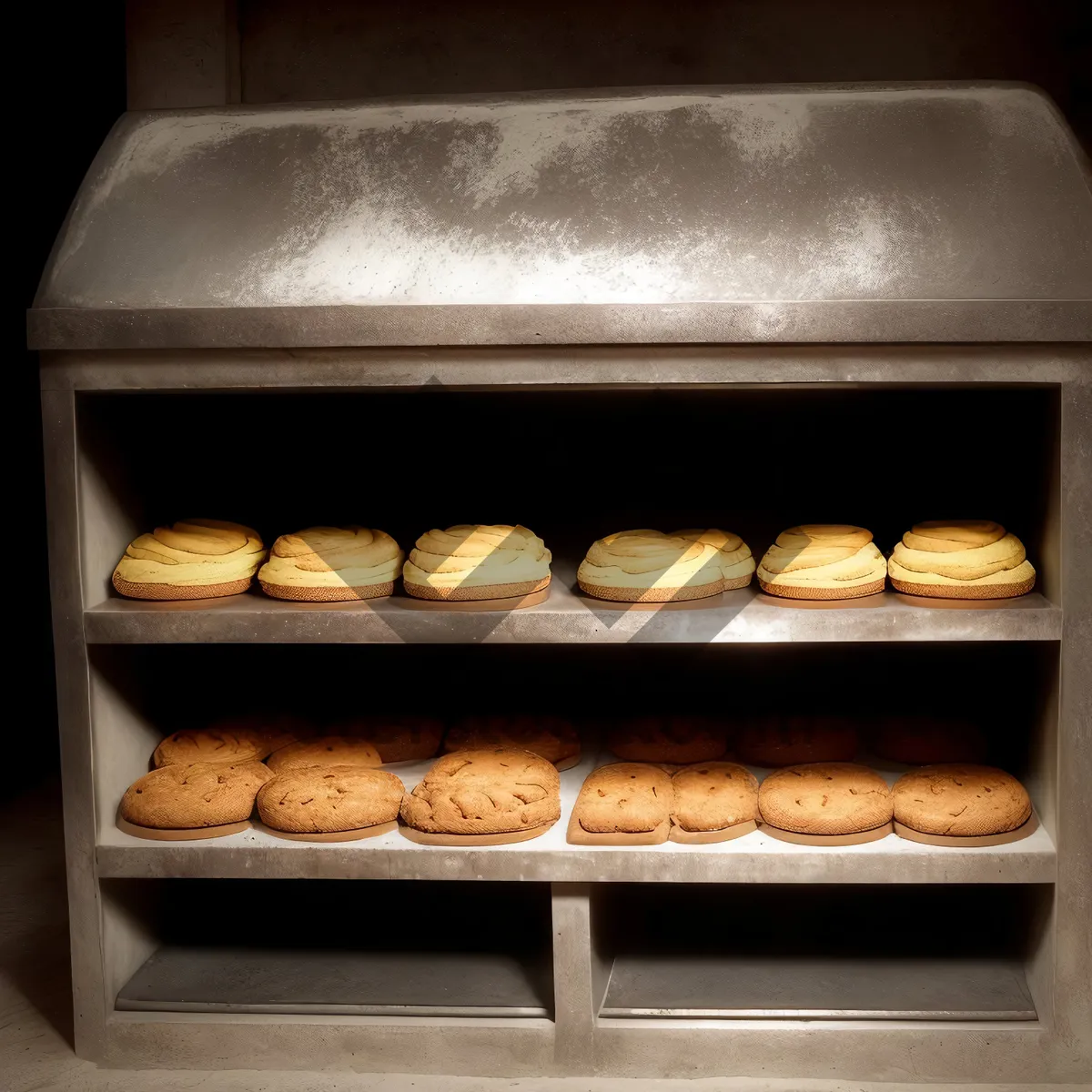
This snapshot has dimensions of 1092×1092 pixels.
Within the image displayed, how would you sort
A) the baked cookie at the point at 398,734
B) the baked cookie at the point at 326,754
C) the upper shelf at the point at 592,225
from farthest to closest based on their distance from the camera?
the baked cookie at the point at 398,734, the baked cookie at the point at 326,754, the upper shelf at the point at 592,225

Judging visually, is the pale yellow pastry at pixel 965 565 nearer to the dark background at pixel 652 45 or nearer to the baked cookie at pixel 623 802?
the baked cookie at pixel 623 802

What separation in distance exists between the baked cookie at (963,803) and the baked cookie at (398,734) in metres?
1.17

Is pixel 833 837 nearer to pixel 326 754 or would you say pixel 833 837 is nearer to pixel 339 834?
pixel 339 834

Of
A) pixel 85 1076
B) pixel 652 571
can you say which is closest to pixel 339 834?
pixel 85 1076

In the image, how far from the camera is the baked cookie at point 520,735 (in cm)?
274

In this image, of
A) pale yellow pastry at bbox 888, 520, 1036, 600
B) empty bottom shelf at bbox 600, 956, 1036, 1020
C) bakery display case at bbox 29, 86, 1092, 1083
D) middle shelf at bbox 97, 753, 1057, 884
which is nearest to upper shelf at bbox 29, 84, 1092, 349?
bakery display case at bbox 29, 86, 1092, 1083

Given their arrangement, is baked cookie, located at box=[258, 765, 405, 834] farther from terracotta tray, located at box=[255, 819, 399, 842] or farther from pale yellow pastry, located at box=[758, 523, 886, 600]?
pale yellow pastry, located at box=[758, 523, 886, 600]

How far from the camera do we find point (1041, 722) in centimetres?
237

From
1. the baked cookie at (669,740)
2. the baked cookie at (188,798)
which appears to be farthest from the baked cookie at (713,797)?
the baked cookie at (188,798)

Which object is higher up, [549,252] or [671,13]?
[671,13]

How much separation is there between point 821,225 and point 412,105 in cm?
100

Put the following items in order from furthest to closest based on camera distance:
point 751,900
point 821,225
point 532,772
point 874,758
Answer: point 751,900, point 874,758, point 532,772, point 821,225

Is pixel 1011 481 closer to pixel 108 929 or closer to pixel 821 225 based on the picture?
pixel 821 225

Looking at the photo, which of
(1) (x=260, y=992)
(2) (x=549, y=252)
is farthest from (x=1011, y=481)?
(1) (x=260, y=992)
